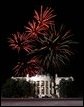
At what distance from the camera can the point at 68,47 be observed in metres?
22.4

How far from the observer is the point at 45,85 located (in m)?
21.3

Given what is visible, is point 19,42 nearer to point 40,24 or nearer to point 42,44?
point 42,44

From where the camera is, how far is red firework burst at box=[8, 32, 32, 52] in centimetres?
2222

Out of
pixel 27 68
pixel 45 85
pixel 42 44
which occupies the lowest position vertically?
pixel 45 85

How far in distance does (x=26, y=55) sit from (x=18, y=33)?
142 centimetres

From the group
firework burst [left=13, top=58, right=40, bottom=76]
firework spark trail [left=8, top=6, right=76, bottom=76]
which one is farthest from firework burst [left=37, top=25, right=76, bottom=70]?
firework burst [left=13, top=58, right=40, bottom=76]

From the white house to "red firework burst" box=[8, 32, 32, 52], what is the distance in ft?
6.47

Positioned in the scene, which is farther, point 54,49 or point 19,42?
point 54,49

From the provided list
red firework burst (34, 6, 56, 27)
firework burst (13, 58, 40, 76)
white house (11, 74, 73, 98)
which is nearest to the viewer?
white house (11, 74, 73, 98)

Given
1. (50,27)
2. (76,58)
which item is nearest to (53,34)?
(50,27)

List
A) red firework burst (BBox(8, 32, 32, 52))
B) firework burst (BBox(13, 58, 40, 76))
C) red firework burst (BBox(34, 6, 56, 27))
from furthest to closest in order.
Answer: red firework burst (BBox(8, 32, 32, 52)) → firework burst (BBox(13, 58, 40, 76)) → red firework burst (BBox(34, 6, 56, 27))

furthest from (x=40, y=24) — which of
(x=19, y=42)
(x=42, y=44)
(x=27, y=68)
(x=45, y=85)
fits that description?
(x=45, y=85)

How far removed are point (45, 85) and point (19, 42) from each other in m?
2.93

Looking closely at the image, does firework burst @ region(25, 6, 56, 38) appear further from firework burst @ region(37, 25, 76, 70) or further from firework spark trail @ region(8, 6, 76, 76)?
firework burst @ region(37, 25, 76, 70)
